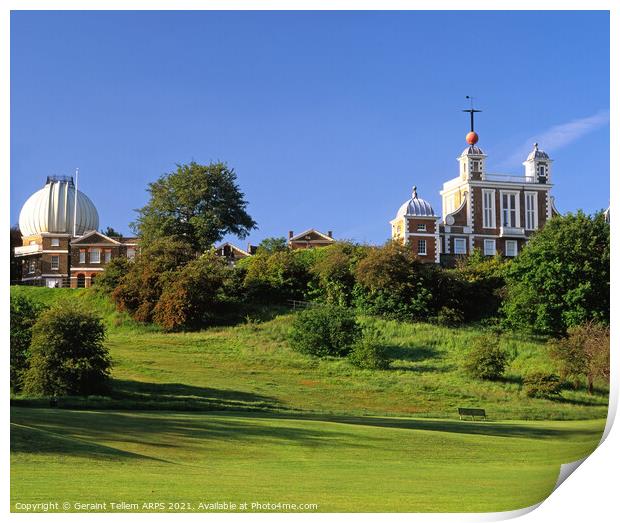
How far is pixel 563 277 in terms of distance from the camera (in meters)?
19.4

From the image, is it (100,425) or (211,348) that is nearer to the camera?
(100,425)

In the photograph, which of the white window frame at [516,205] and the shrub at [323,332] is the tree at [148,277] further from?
the white window frame at [516,205]

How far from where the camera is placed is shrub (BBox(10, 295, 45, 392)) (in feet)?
50.4

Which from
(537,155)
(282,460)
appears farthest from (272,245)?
(282,460)

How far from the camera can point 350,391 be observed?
59.1 ft

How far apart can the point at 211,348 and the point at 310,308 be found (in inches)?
194

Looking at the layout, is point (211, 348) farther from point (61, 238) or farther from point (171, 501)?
point (171, 501)

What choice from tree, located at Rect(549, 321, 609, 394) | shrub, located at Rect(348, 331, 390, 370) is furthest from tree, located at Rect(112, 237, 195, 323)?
tree, located at Rect(549, 321, 609, 394)

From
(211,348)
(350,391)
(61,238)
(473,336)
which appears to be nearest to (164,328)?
(211,348)

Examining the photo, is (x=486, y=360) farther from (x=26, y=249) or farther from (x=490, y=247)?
(x=26, y=249)

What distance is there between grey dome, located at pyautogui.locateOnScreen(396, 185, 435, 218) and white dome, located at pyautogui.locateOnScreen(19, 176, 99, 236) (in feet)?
23.1

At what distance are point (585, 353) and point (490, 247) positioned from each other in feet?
26.6

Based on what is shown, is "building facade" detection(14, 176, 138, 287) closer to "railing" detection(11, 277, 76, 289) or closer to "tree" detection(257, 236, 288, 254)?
"railing" detection(11, 277, 76, 289)
